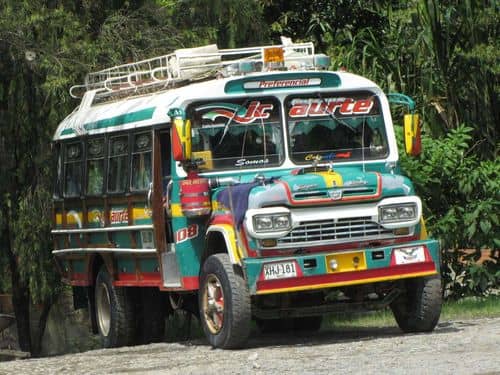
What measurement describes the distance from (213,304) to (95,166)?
364cm

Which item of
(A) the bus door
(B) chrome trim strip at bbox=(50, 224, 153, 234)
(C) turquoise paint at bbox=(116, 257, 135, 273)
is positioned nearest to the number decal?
(A) the bus door

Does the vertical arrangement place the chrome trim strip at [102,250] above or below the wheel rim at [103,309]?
above

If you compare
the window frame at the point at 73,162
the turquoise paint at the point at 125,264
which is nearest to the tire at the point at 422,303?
the turquoise paint at the point at 125,264

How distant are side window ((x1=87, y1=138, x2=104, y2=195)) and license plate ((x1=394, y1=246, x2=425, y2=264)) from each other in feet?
14.1

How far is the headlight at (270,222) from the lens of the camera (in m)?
11.4

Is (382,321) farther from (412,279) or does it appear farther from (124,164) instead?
(124,164)

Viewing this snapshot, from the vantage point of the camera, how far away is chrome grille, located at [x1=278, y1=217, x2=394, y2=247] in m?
11.6

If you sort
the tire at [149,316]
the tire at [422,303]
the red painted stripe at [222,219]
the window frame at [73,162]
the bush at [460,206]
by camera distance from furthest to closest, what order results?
the bush at [460,206] → the window frame at [73,162] → the tire at [149,316] → the tire at [422,303] → the red painted stripe at [222,219]

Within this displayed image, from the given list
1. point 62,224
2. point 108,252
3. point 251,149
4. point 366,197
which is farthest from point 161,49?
point 366,197

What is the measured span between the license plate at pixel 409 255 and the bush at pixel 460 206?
3.86 metres

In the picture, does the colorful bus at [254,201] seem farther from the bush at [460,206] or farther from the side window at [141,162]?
the bush at [460,206]

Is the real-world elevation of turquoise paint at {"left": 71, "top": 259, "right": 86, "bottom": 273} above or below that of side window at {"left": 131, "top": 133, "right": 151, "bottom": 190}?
Answer: below

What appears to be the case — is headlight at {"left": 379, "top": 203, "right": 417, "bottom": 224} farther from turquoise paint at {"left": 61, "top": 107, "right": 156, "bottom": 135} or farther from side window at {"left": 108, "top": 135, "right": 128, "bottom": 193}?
side window at {"left": 108, "top": 135, "right": 128, "bottom": 193}

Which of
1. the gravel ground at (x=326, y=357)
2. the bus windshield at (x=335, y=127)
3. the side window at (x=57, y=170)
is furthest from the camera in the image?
the side window at (x=57, y=170)
